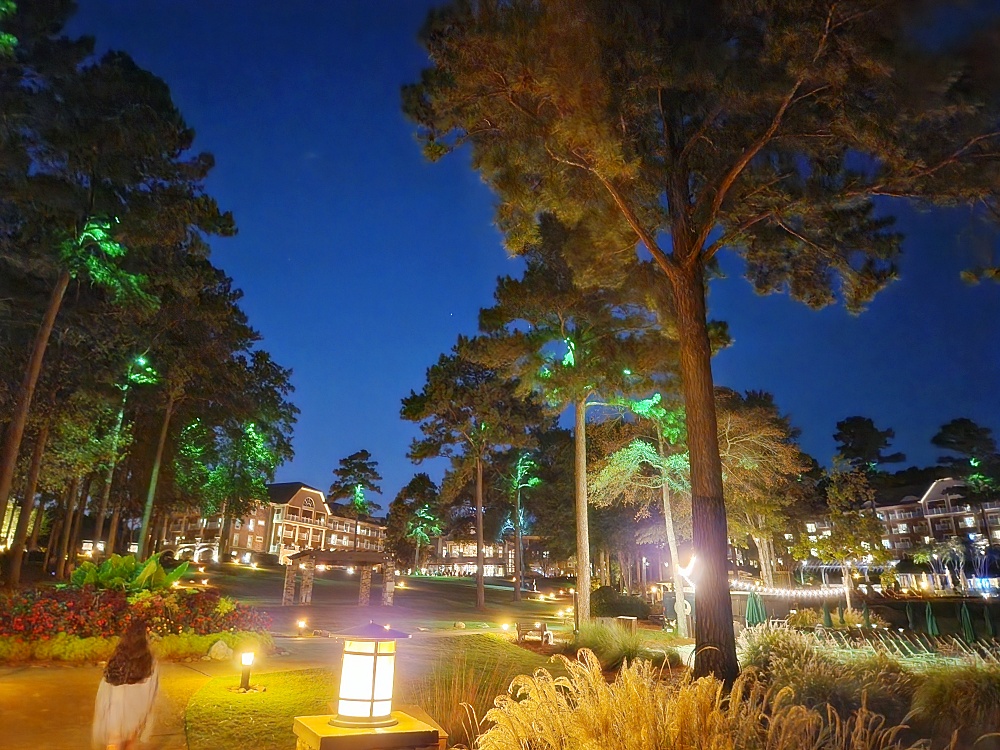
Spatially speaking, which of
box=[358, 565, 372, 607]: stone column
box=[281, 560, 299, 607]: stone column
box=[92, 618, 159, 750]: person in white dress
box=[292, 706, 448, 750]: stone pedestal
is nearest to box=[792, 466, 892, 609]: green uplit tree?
box=[358, 565, 372, 607]: stone column

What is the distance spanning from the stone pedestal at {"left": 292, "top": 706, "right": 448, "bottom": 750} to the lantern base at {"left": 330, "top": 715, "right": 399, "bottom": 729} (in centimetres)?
4

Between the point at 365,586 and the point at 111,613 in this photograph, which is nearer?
the point at 111,613

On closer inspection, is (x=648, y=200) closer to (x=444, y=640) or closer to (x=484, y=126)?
(x=484, y=126)

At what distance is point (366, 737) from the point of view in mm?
3719

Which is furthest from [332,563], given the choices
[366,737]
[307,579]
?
[366,737]

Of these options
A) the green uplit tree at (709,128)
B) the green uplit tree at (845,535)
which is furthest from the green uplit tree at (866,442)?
the green uplit tree at (709,128)

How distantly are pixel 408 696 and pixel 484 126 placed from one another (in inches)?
302

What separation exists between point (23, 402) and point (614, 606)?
2053cm

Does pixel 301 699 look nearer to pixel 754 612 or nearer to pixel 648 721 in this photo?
pixel 648 721

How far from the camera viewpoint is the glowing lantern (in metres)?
4.29

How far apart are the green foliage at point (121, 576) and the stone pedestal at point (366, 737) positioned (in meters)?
10.0

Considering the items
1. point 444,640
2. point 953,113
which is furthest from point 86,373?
point 953,113

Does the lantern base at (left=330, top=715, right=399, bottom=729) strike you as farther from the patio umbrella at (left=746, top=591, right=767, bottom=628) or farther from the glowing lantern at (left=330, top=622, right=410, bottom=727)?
the patio umbrella at (left=746, top=591, right=767, bottom=628)

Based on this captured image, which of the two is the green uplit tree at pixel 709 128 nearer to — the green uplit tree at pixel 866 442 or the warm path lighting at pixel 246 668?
the warm path lighting at pixel 246 668
